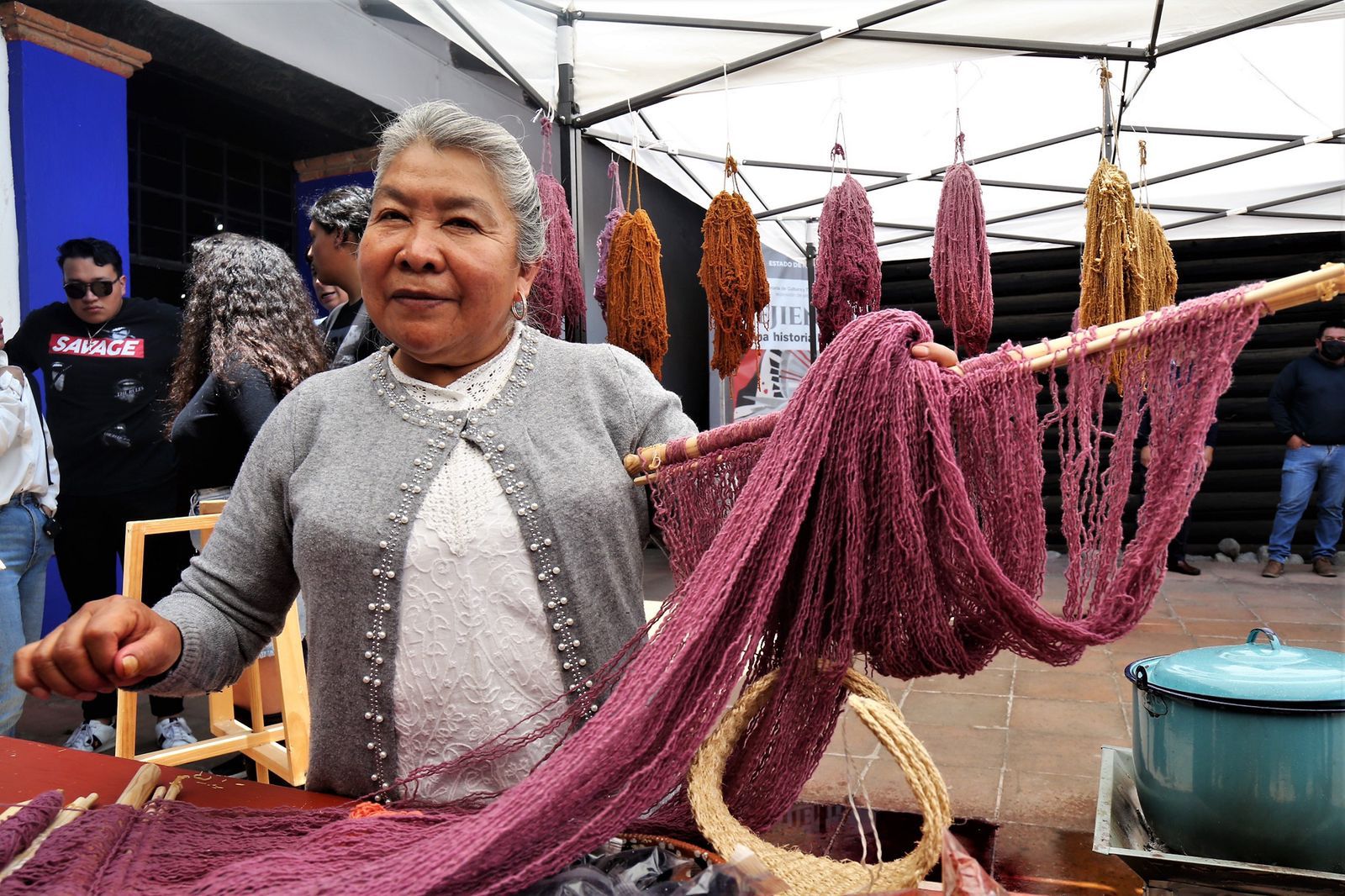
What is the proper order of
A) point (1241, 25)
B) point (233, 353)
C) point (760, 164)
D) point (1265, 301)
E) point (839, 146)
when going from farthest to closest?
1. point (760, 164)
2. point (839, 146)
3. point (1241, 25)
4. point (233, 353)
5. point (1265, 301)

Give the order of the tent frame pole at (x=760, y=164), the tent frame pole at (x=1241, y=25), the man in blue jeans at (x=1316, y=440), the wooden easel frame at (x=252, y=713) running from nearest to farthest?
the wooden easel frame at (x=252, y=713)
the tent frame pole at (x=1241, y=25)
the tent frame pole at (x=760, y=164)
the man in blue jeans at (x=1316, y=440)

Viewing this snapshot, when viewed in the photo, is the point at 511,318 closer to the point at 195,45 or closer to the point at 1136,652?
the point at 195,45

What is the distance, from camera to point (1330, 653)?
168 cm

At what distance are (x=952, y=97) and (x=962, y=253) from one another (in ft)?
3.94

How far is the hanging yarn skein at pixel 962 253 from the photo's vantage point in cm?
355

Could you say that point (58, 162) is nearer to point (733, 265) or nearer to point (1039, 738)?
point (733, 265)

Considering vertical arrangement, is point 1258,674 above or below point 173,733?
above

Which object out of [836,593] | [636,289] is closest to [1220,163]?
[636,289]

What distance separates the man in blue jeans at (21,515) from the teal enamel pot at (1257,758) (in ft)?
10.5

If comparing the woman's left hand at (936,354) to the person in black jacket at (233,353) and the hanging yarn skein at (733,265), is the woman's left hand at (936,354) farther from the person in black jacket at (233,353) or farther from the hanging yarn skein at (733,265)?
the hanging yarn skein at (733,265)

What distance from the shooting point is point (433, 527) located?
1.17 metres

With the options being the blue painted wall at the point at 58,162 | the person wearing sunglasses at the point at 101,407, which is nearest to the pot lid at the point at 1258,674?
the person wearing sunglasses at the point at 101,407

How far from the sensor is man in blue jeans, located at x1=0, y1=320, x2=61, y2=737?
9.02ft

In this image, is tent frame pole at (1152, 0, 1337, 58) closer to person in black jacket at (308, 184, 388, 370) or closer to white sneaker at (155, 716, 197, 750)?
person in black jacket at (308, 184, 388, 370)
